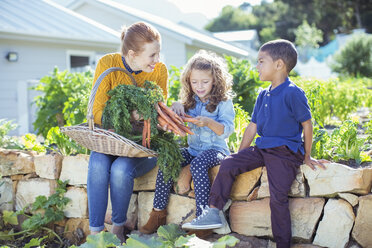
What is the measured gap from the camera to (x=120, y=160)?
252 centimetres

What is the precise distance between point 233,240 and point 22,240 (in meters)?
2.19

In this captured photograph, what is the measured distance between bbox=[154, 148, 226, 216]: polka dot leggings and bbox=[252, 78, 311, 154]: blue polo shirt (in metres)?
0.33

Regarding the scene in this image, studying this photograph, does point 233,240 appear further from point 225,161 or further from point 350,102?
point 350,102

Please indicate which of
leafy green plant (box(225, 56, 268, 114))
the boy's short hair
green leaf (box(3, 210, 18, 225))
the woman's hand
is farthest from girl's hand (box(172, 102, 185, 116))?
green leaf (box(3, 210, 18, 225))

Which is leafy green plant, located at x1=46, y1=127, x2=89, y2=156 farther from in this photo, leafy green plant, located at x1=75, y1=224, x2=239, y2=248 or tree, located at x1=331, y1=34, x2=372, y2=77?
tree, located at x1=331, y1=34, x2=372, y2=77

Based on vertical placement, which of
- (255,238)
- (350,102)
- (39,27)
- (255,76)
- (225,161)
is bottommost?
(255,238)

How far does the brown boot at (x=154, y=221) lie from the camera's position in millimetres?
2691

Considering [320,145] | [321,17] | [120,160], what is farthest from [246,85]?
[321,17]

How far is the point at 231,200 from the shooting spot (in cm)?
261

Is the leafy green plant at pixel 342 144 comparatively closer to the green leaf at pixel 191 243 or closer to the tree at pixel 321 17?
the green leaf at pixel 191 243

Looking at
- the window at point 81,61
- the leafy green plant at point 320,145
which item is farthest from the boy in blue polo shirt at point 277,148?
the window at point 81,61

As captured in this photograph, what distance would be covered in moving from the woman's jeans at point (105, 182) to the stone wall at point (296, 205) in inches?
14.7

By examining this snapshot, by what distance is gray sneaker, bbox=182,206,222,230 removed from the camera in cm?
222

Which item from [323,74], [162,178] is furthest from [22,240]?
[323,74]
